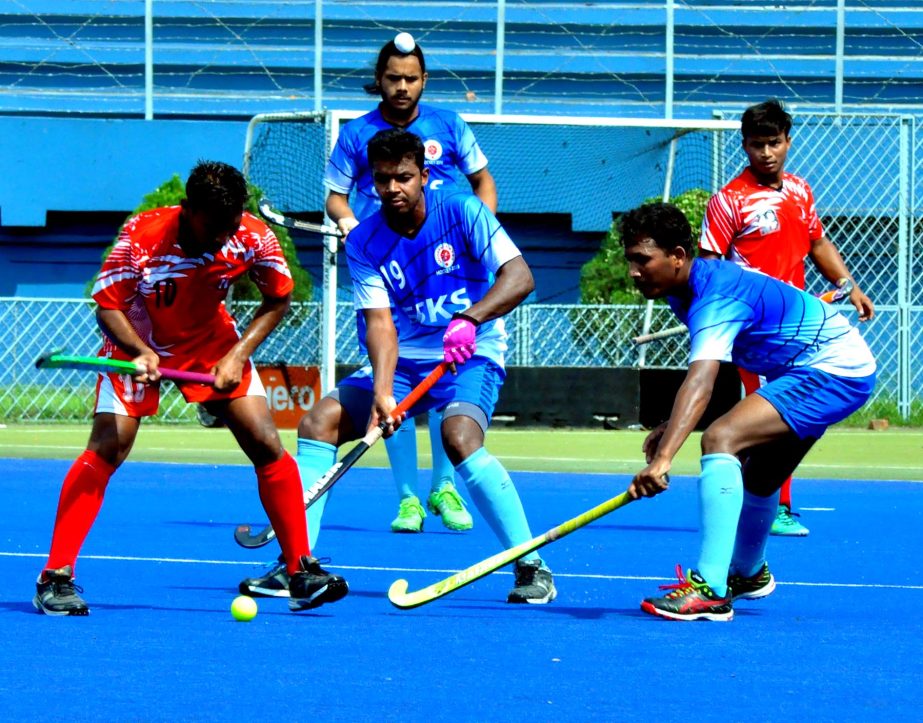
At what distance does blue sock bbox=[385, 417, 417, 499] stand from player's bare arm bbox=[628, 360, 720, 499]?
262 cm

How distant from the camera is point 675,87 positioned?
18203mm

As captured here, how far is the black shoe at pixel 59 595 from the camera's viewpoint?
16.9 ft

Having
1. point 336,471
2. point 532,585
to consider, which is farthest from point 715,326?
point 336,471

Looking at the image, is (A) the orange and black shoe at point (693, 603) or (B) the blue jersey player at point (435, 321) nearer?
(A) the orange and black shoe at point (693, 603)

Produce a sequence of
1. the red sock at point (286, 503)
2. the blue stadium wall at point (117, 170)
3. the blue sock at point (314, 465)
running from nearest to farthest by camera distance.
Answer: the red sock at point (286, 503), the blue sock at point (314, 465), the blue stadium wall at point (117, 170)

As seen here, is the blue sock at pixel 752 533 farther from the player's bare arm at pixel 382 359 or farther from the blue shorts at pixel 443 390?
the player's bare arm at pixel 382 359

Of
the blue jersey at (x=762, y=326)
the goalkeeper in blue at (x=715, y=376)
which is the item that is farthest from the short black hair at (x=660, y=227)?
the blue jersey at (x=762, y=326)

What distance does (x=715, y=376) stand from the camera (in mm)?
5184

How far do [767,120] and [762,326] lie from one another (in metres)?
2.29

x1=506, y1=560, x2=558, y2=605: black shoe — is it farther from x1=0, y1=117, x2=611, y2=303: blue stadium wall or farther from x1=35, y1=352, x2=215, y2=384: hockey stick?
x1=0, y1=117, x2=611, y2=303: blue stadium wall

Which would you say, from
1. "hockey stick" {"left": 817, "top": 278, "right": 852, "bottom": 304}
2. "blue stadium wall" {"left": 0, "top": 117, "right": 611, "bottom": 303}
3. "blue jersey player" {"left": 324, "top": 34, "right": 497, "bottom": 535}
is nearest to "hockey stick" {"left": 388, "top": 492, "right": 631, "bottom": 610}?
"blue jersey player" {"left": 324, "top": 34, "right": 497, "bottom": 535}

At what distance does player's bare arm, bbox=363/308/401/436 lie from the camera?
18.6ft

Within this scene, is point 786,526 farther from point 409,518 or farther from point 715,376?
point 715,376

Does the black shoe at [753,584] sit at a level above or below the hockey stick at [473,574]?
below
